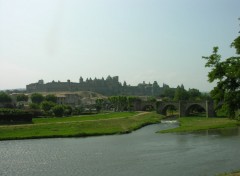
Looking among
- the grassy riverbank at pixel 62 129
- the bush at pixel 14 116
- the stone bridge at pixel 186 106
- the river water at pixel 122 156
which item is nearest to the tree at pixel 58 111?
the bush at pixel 14 116

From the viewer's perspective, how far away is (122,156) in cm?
4038

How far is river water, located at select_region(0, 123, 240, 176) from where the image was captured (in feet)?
108

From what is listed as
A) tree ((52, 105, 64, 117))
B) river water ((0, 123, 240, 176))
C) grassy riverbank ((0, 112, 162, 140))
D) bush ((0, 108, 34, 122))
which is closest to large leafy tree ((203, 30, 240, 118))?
river water ((0, 123, 240, 176))

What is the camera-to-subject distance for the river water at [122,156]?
3303 cm

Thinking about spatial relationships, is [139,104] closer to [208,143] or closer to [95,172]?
[208,143]

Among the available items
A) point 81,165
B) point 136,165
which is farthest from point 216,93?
point 81,165

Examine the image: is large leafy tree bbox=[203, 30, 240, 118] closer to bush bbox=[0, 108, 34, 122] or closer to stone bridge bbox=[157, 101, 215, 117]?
bush bbox=[0, 108, 34, 122]

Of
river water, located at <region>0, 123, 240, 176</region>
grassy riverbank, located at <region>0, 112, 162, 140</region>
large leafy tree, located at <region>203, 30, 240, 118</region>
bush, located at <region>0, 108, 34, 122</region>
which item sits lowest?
river water, located at <region>0, 123, 240, 176</region>

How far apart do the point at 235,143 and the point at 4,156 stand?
2841cm

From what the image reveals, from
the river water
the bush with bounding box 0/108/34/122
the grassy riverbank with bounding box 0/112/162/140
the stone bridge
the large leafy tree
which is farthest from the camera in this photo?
the stone bridge

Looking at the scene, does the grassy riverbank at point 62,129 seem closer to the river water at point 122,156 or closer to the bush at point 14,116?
the river water at point 122,156

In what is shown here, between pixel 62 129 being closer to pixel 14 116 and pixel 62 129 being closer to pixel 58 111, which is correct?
pixel 14 116

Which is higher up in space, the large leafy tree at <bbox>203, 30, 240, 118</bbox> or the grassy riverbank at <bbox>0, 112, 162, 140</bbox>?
the large leafy tree at <bbox>203, 30, 240, 118</bbox>

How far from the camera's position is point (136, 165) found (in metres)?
35.3
